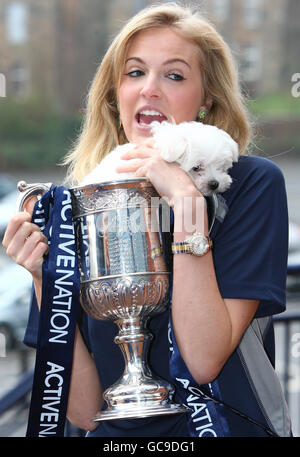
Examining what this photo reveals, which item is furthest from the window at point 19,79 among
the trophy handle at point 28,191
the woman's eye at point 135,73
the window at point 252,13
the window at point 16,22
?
the trophy handle at point 28,191

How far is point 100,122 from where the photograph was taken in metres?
1.89

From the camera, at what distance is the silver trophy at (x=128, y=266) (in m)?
1.38

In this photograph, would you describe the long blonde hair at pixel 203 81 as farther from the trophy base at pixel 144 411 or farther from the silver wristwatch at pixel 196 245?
the trophy base at pixel 144 411

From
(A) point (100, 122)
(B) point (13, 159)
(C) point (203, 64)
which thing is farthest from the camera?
(B) point (13, 159)

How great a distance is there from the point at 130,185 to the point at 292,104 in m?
23.3

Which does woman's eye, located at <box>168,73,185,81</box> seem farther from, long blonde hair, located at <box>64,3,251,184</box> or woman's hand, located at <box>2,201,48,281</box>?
woman's hand, located at <box>2,201,48,281</box>

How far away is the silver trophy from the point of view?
1.38m

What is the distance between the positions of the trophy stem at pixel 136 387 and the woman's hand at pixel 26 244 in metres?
0.22

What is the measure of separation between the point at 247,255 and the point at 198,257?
120mm

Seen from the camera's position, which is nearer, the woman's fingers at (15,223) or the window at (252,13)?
the woman's fingers at (15,223)

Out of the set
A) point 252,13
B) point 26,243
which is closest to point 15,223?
point 26,243

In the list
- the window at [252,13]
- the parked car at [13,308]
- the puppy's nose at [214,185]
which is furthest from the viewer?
the window at [252,13]
